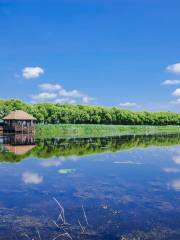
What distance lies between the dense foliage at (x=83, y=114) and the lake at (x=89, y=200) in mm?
46401

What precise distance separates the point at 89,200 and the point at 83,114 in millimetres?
63388

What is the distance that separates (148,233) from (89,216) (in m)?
1.65

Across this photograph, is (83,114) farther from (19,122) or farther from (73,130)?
(19,122)

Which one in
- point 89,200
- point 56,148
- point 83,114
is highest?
point 83,114

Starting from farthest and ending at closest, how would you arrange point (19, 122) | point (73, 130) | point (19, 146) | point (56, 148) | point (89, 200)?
point (73, 130) → point (19, 122) → point (19, 146) → point (56, 148) → point (89, 200)

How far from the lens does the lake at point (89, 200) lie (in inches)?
289

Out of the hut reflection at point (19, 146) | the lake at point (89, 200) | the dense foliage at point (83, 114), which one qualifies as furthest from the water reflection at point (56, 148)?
the dense foliage at point (83, 114)

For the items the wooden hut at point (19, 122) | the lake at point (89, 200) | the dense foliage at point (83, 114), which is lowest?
the lake at point (89, 200)

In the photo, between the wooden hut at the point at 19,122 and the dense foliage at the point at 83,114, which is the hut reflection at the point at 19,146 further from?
the dense foliage at the point at 83,114

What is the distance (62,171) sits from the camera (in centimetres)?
1520

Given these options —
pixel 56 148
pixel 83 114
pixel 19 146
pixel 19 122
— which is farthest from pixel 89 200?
pixel 83 114

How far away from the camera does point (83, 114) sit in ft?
241

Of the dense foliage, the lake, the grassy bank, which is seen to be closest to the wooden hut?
the grassy bank

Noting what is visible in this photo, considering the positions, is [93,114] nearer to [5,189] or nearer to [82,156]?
[82,156]
